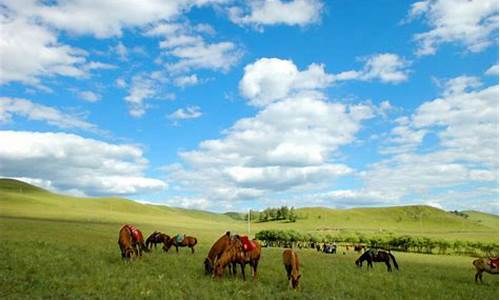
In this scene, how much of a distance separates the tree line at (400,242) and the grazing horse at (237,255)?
76.3 metres

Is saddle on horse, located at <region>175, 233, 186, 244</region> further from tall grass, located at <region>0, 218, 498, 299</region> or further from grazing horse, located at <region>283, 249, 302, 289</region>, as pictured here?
grazing horse, located at <region>283, 249, 302, 289</region>

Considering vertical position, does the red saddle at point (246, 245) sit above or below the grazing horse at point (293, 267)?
above

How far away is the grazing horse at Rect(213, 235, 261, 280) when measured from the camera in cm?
2289

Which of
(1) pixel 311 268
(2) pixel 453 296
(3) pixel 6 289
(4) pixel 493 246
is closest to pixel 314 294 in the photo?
(2) pixel 453 296

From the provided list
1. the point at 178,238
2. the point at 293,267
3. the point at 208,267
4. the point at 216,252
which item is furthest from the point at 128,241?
the point at 178,238

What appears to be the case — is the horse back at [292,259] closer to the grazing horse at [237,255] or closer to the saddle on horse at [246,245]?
the grazing horse at [237,255]

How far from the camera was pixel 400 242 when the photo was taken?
106062mm

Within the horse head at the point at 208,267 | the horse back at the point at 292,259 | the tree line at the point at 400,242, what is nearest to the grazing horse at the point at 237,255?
the horse head at the point at 208,267

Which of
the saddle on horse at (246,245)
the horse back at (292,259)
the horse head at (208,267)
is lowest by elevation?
the horse head at (208,267)

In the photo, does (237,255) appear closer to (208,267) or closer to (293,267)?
(208,267)

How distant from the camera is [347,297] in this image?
67.2 ft

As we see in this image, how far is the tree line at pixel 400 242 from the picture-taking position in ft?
309

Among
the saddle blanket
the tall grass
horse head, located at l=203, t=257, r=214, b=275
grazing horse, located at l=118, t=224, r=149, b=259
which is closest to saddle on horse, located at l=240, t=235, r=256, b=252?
the tall grass

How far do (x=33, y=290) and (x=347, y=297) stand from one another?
13314mm
